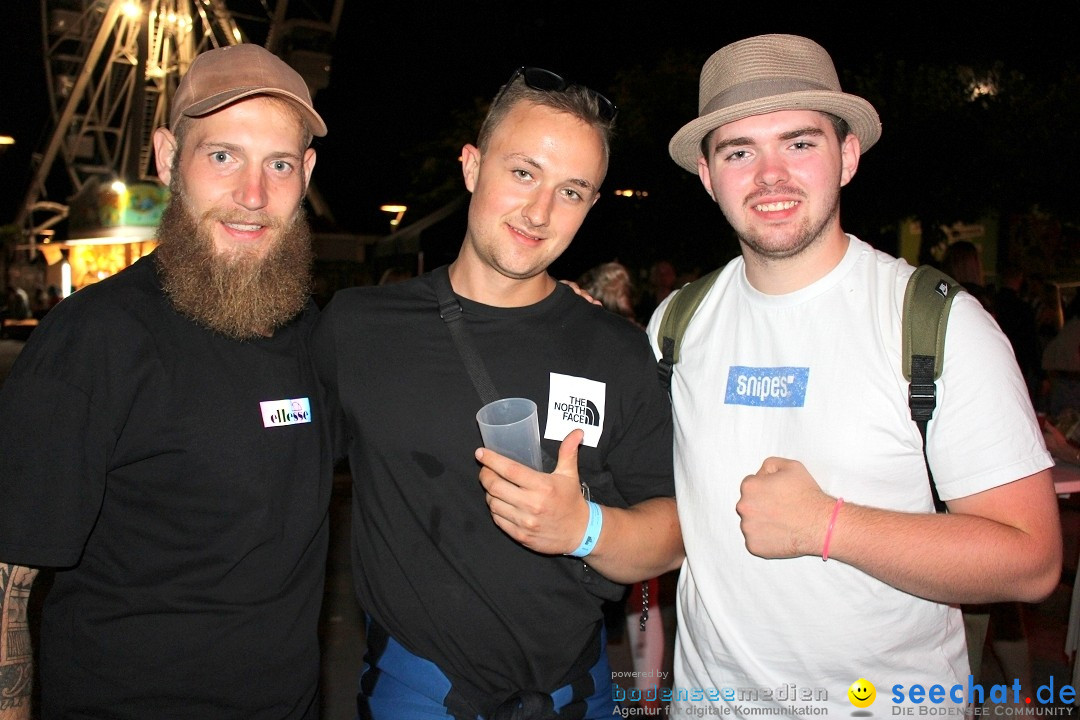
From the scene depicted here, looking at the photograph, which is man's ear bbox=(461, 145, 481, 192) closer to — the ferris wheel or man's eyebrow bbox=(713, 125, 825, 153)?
man's eyebrow bbox=(713, 125, 825, 153)

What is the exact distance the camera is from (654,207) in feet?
60.2

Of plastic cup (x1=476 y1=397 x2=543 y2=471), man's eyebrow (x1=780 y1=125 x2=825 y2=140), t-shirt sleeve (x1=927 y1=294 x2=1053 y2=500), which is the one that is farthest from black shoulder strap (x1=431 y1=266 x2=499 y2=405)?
t-shirt sleeve (x1=927 y1=294 x2=1053 y2=500)

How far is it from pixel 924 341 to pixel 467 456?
131 centimetres

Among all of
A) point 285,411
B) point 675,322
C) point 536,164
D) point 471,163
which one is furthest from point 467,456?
point 471,163

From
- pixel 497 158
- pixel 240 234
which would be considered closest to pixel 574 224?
pixel 497 158

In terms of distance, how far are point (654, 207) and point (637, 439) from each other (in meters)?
16.5

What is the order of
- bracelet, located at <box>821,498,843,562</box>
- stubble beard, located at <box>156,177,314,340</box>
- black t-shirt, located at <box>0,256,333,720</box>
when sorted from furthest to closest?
stubble beard, located at <box>156,177,314,340</box>
bracelet, located at <box>821,498,843,562</box>
black t-shirt, located at <box>0,256,333,720</box>

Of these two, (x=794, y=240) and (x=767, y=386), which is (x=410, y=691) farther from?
(x=794, y=240)

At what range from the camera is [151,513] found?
204 centimetres

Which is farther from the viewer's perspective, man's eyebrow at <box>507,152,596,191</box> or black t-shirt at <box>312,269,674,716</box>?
man's eyebrow at <box>507,152,596,191</box>

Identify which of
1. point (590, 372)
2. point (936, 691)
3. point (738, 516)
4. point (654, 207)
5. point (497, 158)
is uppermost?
point (654, 207)

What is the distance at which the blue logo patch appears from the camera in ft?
7.19

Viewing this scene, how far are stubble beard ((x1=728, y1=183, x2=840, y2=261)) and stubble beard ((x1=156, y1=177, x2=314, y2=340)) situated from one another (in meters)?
Result: 1.41

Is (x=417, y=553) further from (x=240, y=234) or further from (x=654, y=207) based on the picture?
(x=654, y=207)
